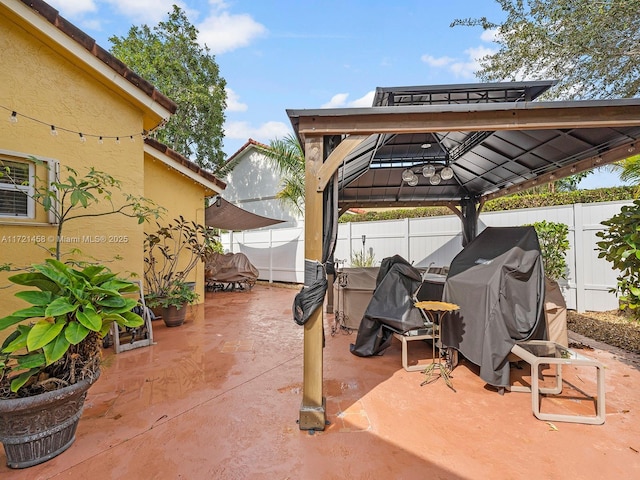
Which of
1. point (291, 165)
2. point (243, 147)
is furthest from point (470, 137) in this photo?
point (243, 147)

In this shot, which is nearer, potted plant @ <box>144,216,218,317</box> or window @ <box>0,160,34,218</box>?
window @ <box>0,160,34,218</box>

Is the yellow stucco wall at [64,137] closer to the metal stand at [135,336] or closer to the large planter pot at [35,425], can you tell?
the metal stand at [135,336]

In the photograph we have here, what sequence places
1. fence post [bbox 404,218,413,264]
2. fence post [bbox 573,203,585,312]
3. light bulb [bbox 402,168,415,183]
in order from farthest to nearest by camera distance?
fence post [bbox 404,218,413,264]
fence post [bbox 573,203,585,312]
light bulb [bbox 402,168,415,183]

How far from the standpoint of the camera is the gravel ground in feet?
15.8

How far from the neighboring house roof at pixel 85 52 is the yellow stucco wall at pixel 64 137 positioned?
127mm

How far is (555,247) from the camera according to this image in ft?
20.9

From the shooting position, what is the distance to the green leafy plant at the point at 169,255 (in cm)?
657

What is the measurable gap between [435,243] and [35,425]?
875 cm

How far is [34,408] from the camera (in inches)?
86.7

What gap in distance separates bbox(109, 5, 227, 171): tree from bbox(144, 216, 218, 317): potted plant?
263 inches

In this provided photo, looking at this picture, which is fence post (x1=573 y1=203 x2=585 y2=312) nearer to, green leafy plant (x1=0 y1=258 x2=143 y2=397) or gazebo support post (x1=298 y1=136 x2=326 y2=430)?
gazebo support post (x1=298 y1=136 x2=326 y2=430)

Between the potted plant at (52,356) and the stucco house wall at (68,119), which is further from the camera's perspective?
the stucco house wall at (68,119)

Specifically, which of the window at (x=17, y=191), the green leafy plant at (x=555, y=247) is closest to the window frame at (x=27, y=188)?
the window at (x=17, y=191)

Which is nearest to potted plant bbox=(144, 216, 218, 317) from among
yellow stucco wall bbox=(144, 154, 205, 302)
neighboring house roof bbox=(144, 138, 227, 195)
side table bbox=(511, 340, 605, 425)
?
yellow stucco wall bbox=(144, 154, 205, 302)
